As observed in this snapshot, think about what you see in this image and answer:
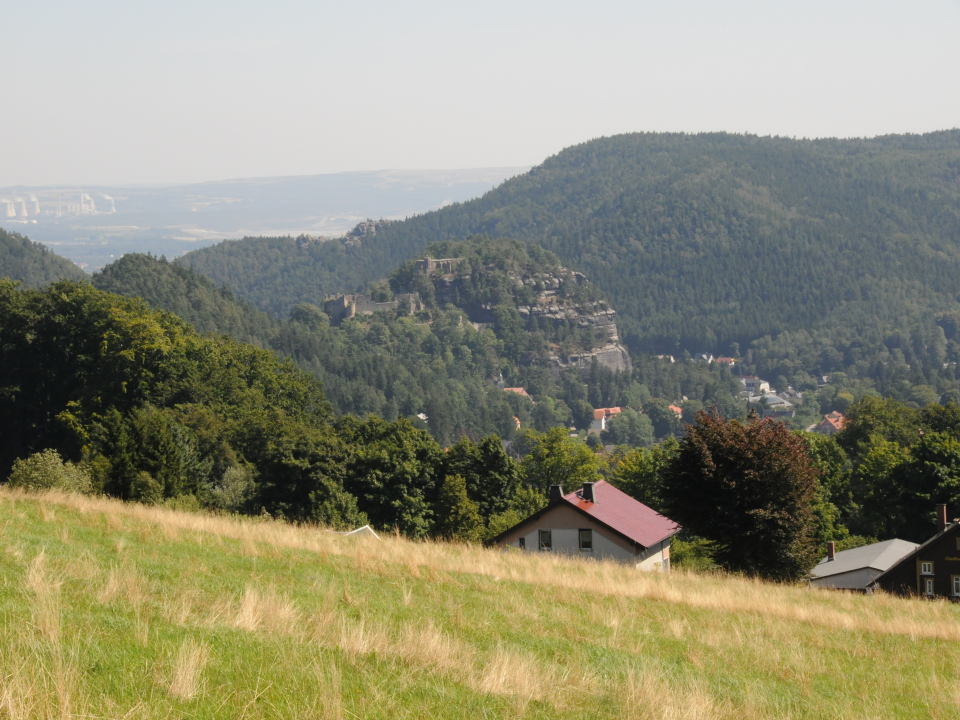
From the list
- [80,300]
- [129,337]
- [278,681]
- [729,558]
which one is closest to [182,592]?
[278,681]

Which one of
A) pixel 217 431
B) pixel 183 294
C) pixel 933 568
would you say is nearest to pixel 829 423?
pixel 183 294

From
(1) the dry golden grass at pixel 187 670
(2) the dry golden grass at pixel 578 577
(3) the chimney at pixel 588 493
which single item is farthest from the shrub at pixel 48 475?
(1) the dry golden grass at pixel 187 670

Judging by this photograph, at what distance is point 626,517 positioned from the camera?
3888cm

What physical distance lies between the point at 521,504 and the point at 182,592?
162ft

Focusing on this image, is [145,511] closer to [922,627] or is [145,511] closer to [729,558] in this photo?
[922,627]

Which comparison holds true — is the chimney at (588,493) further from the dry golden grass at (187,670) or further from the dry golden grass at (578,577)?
the dry golden grass at (187,670)

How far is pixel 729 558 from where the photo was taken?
98.9 ft

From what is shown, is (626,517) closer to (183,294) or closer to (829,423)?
(183,294)

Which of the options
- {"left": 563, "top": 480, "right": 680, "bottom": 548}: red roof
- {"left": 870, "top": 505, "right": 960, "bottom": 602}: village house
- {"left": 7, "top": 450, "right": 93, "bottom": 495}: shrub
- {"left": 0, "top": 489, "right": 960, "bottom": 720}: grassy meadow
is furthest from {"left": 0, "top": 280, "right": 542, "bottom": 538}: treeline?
{"left": 0, "top": 489, "right": 960, "bottom": 720}: grassy meadow

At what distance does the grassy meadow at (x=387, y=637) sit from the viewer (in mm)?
6844

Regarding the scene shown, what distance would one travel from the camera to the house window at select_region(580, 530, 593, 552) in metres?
38.5

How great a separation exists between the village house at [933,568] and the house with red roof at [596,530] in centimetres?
923

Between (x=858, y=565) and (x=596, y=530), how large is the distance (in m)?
12.8

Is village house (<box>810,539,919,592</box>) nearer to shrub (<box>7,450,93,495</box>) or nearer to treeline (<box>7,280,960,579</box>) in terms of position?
treeline (<box>7,280,960,579</box>)
